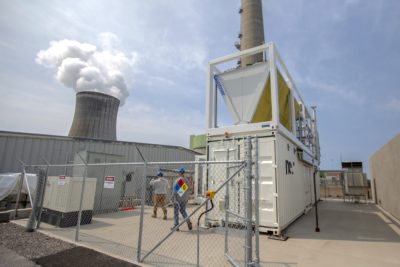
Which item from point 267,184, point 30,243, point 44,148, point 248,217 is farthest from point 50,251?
point 44,148

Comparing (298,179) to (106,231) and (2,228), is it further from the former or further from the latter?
(2,228)

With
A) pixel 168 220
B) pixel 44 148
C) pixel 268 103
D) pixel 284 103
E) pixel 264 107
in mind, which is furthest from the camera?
pixel 44 148

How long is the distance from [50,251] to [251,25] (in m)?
21.8

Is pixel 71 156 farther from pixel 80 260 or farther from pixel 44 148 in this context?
pixel 80 260

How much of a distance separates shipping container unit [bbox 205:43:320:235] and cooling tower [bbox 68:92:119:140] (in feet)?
53.1

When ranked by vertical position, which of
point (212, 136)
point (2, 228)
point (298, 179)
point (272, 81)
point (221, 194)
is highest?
point (272, 81)

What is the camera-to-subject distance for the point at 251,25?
67.3 ft

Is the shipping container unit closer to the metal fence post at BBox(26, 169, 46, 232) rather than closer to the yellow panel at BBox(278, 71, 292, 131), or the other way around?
the yellow panel at BBox(278, 71, 292, 131)

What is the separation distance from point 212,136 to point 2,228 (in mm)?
6799

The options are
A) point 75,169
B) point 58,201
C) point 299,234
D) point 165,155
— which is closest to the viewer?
point 299,234

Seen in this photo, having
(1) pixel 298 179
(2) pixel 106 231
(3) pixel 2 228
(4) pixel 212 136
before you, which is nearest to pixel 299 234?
(1) pixel 298 179

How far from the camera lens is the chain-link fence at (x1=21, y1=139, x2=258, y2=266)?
159 inches

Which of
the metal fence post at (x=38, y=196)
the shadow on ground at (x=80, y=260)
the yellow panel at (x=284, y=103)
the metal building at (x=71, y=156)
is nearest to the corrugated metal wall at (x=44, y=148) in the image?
the metal building at (x=71, y=156)

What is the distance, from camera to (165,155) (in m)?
19.3
